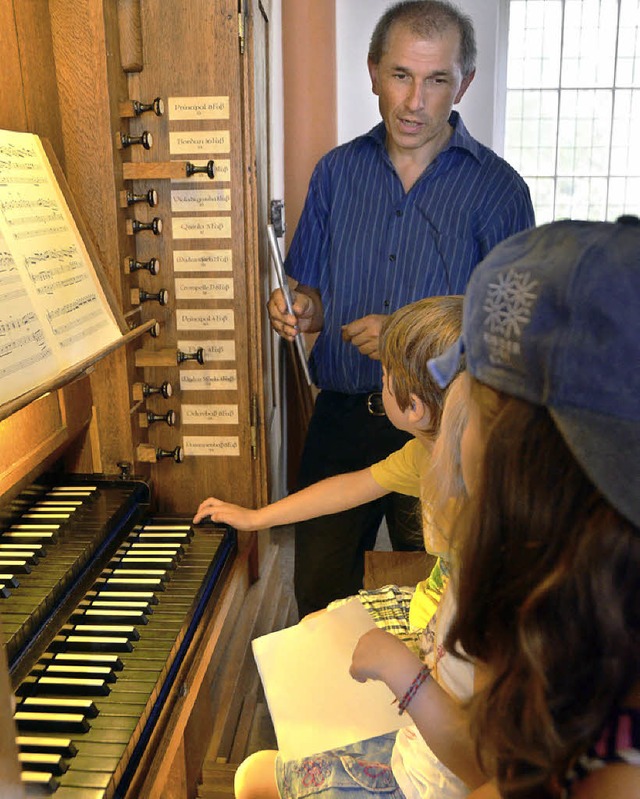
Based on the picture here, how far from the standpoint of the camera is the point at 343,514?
8.11 feet

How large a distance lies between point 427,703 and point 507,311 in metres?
0.70

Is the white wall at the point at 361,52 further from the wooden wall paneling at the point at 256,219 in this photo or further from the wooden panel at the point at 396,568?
the wooden panel at the point at 396,568

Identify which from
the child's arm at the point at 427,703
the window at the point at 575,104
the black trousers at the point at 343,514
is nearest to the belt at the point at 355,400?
the black trousers at the point at 343,514

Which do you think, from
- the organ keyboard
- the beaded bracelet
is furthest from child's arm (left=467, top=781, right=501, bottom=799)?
the organ keyboard

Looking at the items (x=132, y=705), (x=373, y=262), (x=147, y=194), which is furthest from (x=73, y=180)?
(x=132, y=705)

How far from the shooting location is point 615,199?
21.7ft

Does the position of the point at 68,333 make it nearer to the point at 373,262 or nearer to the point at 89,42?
the point at 89,42

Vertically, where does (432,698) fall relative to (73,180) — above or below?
below

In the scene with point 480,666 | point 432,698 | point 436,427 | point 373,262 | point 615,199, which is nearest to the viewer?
point 480,666

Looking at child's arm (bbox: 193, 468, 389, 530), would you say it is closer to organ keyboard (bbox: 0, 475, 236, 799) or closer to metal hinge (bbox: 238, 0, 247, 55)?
organ keyboard (bbox: 0, 475, 236, 799)

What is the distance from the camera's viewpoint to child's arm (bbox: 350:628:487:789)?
1.14 meters

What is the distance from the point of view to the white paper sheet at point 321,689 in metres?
1.48

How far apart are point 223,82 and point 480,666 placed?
63.4 inches

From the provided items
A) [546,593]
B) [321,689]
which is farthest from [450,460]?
[321,689]
